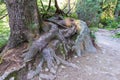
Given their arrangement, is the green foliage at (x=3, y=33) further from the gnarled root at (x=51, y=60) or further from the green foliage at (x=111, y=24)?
the green foliage at (x=111, y=24)

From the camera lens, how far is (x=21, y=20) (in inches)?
174

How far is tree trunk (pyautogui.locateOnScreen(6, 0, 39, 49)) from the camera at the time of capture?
431 cm

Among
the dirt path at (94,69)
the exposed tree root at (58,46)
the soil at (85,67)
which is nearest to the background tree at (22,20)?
the soil at (85,67)

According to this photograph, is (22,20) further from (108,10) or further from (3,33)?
(108,10)

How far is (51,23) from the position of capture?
524 centimetres

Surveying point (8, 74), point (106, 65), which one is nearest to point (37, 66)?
point (8, 74)

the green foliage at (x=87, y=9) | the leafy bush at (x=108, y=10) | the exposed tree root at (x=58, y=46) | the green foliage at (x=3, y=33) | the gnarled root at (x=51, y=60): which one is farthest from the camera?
the leafy bush at (x=108, y=10)

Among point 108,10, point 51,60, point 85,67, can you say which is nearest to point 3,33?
point 51,60

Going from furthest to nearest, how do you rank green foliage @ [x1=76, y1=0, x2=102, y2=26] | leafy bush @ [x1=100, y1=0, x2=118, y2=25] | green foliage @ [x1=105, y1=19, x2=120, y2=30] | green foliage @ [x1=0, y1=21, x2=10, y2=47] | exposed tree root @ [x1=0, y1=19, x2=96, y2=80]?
leafy bush @ [x1=100, y1=0, x2=118, y2=25], green foliage @ [x1=105, y1=19, x2=120, y2=30], green foliage @ [x1=76, y1=0, x2=102, y2=26], green foliage @ [x1=0, y1=21, x2=10, y2=47], exposed tree root @ [x1=0, y1=19, x2=96, y2=80]

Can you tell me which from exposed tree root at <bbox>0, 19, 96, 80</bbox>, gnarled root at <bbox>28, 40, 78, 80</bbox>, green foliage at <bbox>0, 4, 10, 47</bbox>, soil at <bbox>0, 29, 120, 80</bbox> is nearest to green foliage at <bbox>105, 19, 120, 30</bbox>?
green foliage at <bbox>0, 4, 10, 47</bbox>

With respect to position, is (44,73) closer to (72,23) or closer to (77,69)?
(77,69)

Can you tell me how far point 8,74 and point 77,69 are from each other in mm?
1571

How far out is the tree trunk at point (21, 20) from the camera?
431 centimetres

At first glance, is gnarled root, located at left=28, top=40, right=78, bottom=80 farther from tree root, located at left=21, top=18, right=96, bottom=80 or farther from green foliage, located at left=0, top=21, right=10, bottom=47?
green foliage, located at left=0, top=21, right=10, bottom=47
